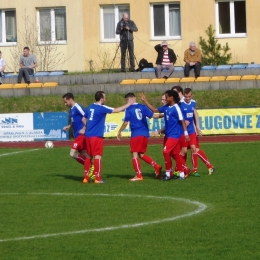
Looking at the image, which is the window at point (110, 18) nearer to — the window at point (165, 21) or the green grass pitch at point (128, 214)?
the window at point (165, 21)

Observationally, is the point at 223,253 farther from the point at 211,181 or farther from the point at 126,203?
the point at 211,181

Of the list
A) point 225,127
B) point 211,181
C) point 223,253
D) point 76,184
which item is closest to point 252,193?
point 211,181

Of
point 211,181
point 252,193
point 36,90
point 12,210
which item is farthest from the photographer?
point 36,90

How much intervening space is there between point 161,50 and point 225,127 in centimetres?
459

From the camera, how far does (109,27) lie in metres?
43.7

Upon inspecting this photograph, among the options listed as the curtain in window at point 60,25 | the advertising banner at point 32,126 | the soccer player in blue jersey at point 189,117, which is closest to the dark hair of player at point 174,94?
the soccer player in blue jersey at point 189,117

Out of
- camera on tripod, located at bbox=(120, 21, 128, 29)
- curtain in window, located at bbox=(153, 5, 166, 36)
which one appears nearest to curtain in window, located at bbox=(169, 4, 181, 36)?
curtain in window, located at bbox=(153, 5, 166, 36)

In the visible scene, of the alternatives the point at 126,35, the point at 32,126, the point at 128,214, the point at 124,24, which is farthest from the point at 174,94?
the point at 126,35

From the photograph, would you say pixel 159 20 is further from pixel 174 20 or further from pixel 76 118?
pixel 76 118

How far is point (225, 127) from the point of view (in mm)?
32375

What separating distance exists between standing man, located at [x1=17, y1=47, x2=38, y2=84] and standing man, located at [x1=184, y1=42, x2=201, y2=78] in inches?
244

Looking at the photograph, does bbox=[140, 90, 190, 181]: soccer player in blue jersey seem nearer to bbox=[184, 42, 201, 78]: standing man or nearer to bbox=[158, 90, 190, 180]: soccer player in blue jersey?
bbox=[158, 90, 190, 180]: soccer player in blue jersey

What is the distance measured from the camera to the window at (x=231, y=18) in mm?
42062

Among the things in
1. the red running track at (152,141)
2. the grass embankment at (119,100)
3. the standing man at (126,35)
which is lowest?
the red running track at (152,141)
